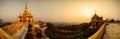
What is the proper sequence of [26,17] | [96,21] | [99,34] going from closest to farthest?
[99,34] → [26,17] → [96,21]

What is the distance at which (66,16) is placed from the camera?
5078 mm

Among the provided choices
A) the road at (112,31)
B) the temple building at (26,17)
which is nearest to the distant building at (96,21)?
the road at (112,31)

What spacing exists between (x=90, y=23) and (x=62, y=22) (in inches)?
20.9

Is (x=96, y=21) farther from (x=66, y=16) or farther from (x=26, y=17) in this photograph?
(x=26, y=17)

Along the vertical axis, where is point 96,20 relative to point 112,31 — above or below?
above

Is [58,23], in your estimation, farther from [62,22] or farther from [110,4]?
[110,4]

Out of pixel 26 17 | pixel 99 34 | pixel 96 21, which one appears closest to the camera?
pixel 99 34

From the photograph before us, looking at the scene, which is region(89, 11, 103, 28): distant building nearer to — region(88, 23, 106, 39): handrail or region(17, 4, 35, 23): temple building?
region(88, 23, 106, 39): handrail

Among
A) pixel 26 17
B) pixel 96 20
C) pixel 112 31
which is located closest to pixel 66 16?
pixel 96 20

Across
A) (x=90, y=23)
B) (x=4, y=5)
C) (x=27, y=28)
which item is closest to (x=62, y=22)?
(x=90, y=23)

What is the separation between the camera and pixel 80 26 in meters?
4.93

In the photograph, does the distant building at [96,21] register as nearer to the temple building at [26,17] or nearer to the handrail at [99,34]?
the handrail at [99,34]

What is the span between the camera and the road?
497 cm

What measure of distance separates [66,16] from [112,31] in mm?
919
